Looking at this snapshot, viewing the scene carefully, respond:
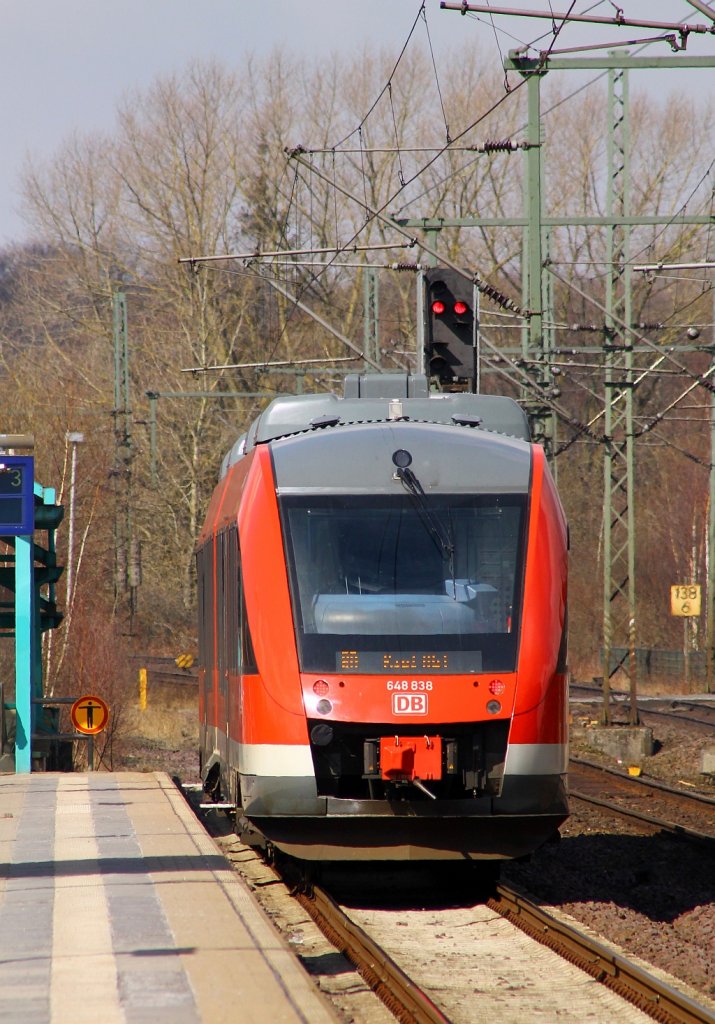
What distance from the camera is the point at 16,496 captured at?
17438mm

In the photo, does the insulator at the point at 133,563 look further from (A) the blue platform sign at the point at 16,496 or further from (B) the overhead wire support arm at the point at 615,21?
(B) the overhead wire support arm at the point at 615,21

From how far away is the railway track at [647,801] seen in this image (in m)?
14.4

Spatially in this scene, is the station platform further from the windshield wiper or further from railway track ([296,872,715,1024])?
the windshield wiper

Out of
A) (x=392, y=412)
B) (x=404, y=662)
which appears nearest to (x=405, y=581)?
(x=404, y=662)

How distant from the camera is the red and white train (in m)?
9.03

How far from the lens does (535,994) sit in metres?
7.62

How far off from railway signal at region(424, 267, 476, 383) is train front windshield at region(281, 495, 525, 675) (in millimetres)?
5807

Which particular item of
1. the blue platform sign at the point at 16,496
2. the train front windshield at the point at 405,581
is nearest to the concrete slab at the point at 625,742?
the blue platform sign at the point at 16,496

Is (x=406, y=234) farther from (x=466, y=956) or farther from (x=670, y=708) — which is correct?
(x=670, y=708)

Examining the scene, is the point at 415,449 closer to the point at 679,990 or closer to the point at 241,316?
the point at 679,990

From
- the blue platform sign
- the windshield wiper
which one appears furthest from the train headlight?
the blue platform sign

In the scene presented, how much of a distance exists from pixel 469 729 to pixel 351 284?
40.0 meters

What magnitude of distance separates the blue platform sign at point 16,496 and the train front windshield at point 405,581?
8.55 meters

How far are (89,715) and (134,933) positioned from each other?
10.2 m
